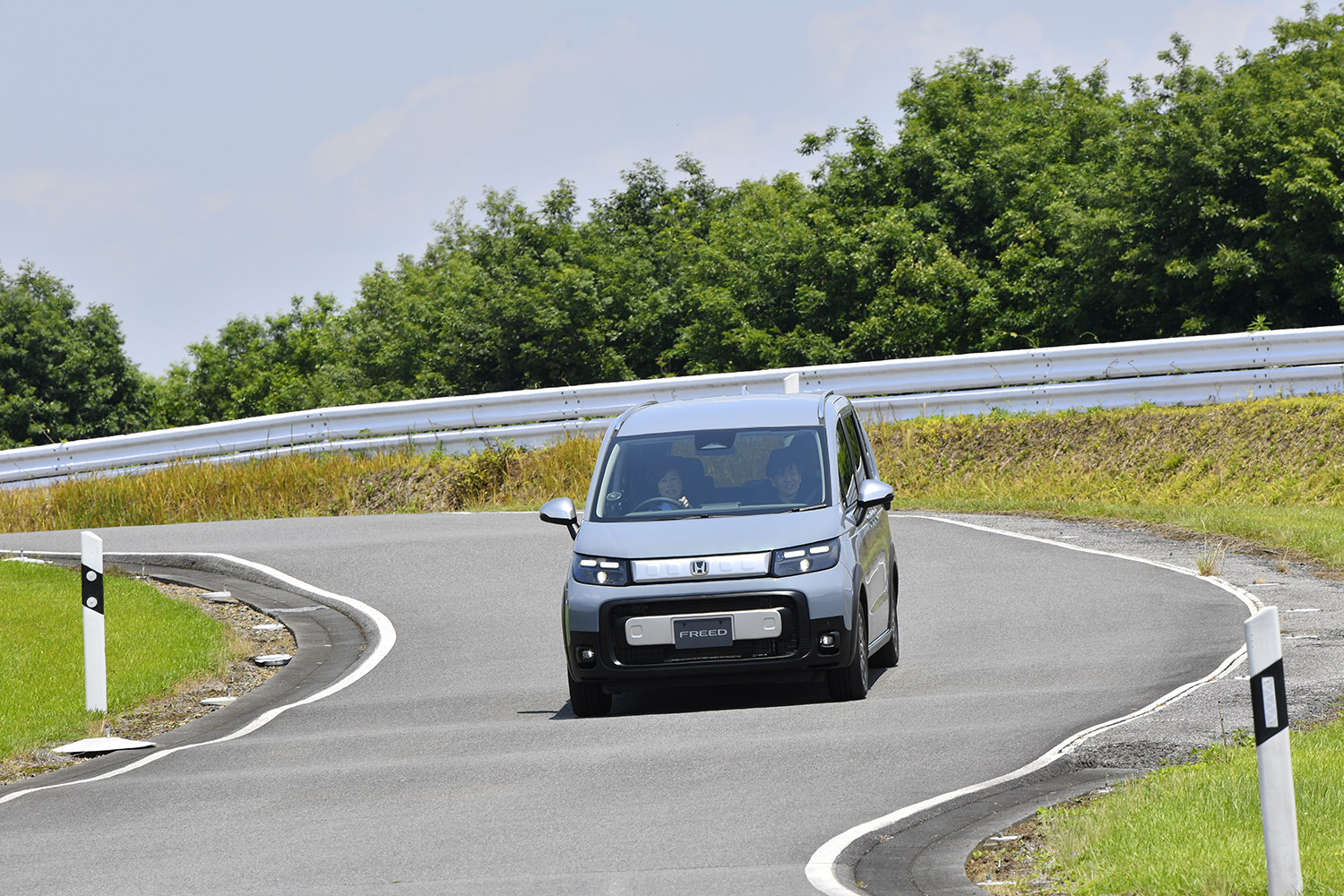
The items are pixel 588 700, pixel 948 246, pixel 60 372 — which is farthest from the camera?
pixel 60 372

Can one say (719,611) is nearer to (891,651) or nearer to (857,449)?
(891,651)

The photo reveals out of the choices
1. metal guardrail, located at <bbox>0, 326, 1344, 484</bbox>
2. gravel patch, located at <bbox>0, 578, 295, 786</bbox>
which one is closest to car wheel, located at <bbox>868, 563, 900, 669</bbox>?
gravel patch, located at <bbox>0, 578, 295, 786</bbox>

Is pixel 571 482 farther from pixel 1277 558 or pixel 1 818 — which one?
pixel 1 818

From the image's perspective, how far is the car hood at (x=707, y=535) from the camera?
30.8 ft

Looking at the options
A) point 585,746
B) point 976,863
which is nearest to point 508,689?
point 585,746

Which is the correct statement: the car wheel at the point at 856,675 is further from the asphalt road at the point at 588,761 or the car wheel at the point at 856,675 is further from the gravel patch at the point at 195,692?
the gravel patch at the point at 195,692

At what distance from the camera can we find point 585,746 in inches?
345

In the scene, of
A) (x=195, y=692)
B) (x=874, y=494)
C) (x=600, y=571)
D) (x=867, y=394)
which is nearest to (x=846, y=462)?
Answer: (x=874, y=494)

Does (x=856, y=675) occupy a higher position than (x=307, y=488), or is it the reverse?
(x=307, y=488)

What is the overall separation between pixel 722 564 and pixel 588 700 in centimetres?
122

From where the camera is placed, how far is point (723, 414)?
35.4 feet

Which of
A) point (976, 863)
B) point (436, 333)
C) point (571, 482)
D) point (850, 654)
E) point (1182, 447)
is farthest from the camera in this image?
point (436, 333)

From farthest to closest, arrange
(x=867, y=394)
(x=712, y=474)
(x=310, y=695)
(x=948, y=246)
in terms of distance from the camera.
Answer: (x=948, y=246) < (x=867, y=394) < (x=310, y=695) < (x=712, y=474)

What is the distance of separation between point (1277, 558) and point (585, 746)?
8.35m
